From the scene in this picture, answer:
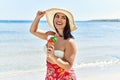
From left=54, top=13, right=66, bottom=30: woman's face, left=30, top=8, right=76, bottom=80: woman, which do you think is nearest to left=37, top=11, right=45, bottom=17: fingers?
left=30, top=8, right=76, bottom=80: woman

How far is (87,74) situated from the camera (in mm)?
7715

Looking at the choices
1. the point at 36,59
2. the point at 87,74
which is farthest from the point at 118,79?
the point at 36,59

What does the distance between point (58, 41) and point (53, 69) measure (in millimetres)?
243

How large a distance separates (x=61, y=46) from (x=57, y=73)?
0.24 meters

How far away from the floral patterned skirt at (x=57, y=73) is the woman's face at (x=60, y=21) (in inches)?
13.1

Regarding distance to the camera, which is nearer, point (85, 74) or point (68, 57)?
point (68, 57)

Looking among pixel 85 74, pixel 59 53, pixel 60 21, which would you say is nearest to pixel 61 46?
pixel 59 53

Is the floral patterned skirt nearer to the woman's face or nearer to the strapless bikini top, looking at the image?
the strapless bikini top

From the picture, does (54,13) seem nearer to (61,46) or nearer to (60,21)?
(60,21)

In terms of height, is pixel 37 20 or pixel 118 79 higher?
pixel 37 20

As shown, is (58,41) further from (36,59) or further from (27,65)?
(36,59)

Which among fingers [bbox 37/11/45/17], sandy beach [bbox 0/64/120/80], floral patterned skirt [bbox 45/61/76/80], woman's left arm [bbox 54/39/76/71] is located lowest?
sandy beach [bbox 0/64/120/80]

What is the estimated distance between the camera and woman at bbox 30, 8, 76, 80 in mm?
3276

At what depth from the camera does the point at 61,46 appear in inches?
131
